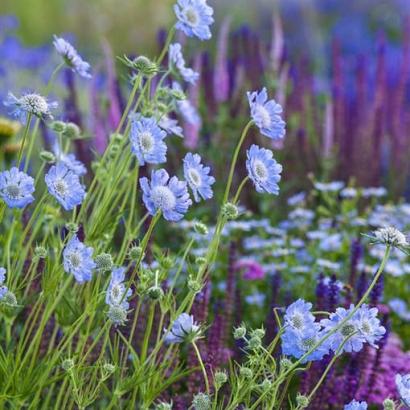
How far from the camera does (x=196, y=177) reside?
5.04 ft

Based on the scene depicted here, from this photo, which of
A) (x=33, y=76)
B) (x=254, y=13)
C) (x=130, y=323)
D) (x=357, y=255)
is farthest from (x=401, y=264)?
(x=254, y=13)

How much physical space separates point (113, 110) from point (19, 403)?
70.6 inches

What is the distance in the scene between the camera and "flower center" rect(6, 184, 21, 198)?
1494 mm

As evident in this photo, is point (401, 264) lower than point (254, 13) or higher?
lower

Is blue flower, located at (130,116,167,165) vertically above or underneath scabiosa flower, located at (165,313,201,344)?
above

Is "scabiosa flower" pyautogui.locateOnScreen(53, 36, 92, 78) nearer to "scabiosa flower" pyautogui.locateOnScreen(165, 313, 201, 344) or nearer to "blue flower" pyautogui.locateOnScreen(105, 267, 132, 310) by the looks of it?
"blue flower" pyautogui.locateOnScreen(105, 267, 132, 310)

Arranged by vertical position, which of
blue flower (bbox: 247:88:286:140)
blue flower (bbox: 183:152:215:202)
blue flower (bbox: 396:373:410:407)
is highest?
blue flower (bbox: 247:88:286:140)

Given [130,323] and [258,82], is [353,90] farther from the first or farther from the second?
[130,323]

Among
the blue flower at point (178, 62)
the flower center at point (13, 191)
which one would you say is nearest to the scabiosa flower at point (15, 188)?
the flower center at point (13, 191)

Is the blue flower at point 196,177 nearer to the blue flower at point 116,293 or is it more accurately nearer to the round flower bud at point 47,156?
the blue flower at point 116,293

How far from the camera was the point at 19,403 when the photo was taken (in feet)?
5.24

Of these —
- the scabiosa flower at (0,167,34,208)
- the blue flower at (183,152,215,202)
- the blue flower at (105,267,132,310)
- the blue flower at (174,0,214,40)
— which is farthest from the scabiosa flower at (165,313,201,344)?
the blue flower at (174,0,214,40)

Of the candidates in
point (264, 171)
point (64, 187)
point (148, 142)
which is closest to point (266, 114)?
point (264, 171)

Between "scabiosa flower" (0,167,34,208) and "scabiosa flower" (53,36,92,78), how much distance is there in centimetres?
39
